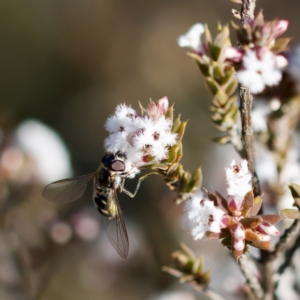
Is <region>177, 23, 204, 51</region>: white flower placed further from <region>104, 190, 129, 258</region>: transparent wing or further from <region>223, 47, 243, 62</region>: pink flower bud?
<region>104, 190, 129, 258</region>: transparent wing

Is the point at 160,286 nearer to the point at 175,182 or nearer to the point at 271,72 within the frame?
the point at 175,182

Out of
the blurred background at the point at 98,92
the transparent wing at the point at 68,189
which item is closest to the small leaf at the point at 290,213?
the transparent wing at the point at 68,189

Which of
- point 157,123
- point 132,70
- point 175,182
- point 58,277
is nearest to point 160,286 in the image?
point 58,277

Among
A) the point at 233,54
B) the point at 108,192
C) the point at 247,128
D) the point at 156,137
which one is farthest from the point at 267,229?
the point at 108,192

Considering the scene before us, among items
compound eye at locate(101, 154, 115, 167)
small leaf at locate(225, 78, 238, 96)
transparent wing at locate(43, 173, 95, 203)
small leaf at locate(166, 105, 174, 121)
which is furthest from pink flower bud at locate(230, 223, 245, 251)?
transparent wing at locate(43, 173, 95, 203)

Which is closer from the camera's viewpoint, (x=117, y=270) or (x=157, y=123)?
(x=157, y=123)

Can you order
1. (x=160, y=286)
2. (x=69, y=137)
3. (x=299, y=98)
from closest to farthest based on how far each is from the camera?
(x=299, y=98)
(x=160, y=286)
(x=69, y=137)
